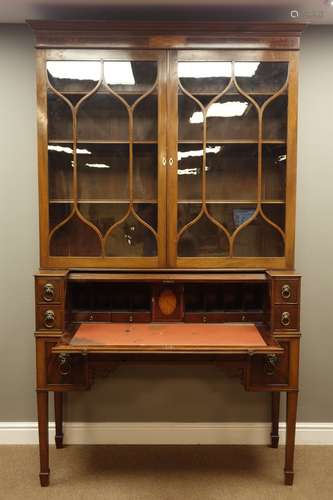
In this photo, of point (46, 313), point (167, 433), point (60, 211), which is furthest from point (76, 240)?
point (167, 433)

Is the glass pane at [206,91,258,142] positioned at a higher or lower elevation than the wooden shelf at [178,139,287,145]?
higher

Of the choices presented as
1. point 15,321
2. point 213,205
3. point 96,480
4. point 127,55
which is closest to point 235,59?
point 127,55

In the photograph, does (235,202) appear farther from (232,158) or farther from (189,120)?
(189,120)

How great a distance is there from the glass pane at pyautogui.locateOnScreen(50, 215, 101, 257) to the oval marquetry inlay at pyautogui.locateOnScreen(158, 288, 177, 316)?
1.30 feet

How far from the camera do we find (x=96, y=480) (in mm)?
2273

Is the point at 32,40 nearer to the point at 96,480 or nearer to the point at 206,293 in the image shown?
the point at 206,293

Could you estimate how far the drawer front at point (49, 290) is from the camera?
2.15 meters

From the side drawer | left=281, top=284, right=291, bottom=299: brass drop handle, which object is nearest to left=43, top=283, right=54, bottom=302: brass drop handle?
the side drawer

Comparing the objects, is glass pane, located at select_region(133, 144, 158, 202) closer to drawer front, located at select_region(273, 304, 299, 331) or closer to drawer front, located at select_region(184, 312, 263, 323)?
drawer front, located at select_region(184, 312, 263, 323)

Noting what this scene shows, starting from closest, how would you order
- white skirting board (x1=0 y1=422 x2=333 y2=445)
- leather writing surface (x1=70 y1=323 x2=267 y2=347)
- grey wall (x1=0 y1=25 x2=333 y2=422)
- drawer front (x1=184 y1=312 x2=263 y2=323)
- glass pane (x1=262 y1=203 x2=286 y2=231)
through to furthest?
leather writing surface (x1=70 y1=323 x2=267 y2=347)
glass pane (x1=262 y1=203 x2=286 y2=231)
drawer front (x1=184 y1=312 x2=263 y2=323)
grey wall (x1=0 y1=25 x2=333 y2=422)
white skirting board (x1=0 y1=422 x2=333 y2=445)

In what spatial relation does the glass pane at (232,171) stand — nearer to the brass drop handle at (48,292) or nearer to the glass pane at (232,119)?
the glass pane at (232,119)

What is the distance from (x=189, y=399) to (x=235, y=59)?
1.87 meters

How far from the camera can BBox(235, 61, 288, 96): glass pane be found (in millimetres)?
2178

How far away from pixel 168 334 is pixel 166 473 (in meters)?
0.78
